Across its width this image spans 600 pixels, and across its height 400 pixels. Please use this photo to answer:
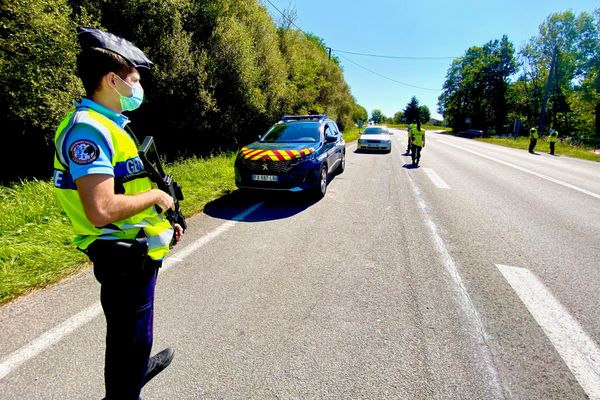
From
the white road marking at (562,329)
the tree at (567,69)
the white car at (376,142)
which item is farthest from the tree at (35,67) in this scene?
the tree at (567,69)

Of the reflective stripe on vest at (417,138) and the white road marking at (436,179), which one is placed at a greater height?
the reflective stripe on vest at (417,138)

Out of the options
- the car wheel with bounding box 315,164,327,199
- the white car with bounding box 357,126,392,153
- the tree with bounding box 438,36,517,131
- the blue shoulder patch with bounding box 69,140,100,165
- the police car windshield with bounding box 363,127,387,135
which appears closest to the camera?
the blue shoulder patch with bounding box 69,140,100,165

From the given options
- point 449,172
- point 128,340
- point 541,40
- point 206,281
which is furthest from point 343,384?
point 541,40

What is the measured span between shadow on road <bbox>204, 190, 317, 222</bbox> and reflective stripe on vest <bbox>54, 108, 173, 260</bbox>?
3.74m

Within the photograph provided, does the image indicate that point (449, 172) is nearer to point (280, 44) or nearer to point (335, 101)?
point (280, 44)

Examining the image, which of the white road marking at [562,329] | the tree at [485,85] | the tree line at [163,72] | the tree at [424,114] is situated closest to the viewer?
the white road marking at [562,329]

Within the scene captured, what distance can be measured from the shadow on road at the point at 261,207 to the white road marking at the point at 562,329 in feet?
11.8

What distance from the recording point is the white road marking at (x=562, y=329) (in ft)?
6.78

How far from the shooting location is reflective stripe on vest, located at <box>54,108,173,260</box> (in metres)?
1.25

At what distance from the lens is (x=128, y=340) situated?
58.8 inches

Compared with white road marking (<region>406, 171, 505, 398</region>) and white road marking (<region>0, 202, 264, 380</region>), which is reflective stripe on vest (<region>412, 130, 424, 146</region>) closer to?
white road marking (<region>406, 171, 505, 398</region>)

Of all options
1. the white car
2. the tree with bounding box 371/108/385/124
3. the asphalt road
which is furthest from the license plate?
the tree with bounding box 371/108/385/124

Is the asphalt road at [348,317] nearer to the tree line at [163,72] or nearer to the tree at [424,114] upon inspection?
the tree line at [163,72]

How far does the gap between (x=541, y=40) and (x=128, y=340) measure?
61.8m
